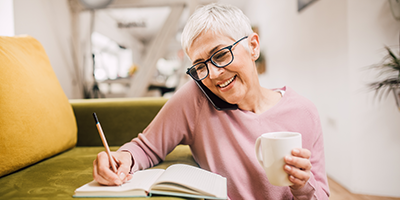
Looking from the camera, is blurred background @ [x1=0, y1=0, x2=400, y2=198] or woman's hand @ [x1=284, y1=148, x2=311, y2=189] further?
blurred background @ [x1=0, y1=0, x2=400, y2=198]

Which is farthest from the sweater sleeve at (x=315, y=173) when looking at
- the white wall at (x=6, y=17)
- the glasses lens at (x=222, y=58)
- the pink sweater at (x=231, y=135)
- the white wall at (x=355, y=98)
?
the white wall at (x=6, y=17)

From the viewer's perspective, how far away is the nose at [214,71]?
800 mm

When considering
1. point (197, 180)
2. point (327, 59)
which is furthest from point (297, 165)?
point (327, 59)

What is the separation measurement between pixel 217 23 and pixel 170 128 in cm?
40

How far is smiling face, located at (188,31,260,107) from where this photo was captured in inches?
31.2

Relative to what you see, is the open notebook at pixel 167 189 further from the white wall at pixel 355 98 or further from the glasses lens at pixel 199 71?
the white wall at pixel 355 98

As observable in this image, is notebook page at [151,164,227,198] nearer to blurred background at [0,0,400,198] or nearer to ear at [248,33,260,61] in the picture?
ear at [248,33,260,61]

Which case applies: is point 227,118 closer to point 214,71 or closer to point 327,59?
point 214,71

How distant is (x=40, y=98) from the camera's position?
37.8 inches

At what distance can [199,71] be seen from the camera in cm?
86

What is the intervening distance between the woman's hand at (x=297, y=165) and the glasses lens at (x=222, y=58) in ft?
1.23

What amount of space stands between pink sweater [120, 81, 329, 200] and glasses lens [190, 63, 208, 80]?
66 millimetres

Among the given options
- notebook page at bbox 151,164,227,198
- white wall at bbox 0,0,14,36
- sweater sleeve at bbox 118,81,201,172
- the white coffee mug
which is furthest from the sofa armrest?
white wall at bbox 0,0,14,36

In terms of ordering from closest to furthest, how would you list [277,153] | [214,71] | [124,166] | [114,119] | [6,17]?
[277,153] < [124,166] < [214,71] < [114,119] < [6,17]
